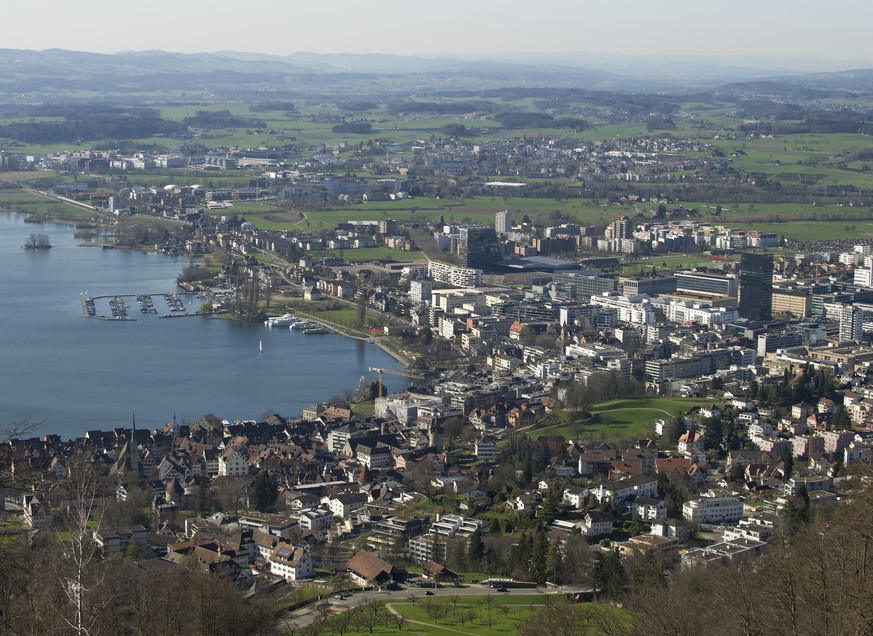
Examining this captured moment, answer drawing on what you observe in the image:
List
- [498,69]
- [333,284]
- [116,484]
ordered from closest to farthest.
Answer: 1. [116,484]
2. [333,284]
3. [498,69]

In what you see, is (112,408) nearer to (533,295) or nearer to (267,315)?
(267,315)

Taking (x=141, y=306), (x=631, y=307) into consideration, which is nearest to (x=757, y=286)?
(x=631, y=307)

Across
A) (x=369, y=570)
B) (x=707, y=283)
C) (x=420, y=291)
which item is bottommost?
(x=420, y=291)

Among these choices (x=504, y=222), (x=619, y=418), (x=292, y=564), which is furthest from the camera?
(x=504, y=222)

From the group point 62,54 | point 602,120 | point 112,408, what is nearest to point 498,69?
point 62,54

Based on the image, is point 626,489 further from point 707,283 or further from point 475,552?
point 707,283

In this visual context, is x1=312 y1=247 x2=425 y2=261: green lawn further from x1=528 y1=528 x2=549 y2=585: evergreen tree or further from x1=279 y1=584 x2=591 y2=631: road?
x1=279 y1=584 x2=591 y2=631: road
